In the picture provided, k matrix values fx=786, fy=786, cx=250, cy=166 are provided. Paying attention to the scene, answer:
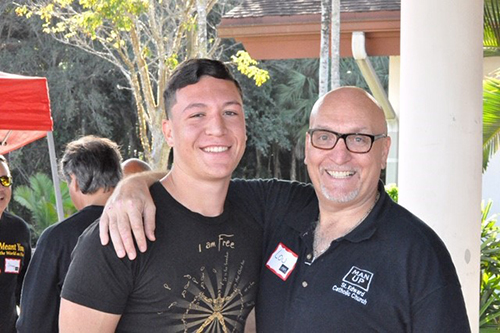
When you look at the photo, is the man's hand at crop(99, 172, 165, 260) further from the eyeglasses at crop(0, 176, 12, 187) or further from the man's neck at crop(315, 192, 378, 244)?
the eyeglasses at crop(0, 176, 12, 187)

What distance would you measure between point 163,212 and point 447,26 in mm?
2754

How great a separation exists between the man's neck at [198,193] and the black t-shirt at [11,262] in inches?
111

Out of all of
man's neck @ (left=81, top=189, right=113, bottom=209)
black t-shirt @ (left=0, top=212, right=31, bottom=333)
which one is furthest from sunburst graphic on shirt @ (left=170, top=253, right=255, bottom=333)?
black t-shirt @ (left=0, top=212, right=31, bottom=333)

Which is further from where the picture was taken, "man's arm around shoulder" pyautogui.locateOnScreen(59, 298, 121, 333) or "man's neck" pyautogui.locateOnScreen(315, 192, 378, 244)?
"man's neck" pyautogui.locateOnScreen(315, 192, 378, 244)

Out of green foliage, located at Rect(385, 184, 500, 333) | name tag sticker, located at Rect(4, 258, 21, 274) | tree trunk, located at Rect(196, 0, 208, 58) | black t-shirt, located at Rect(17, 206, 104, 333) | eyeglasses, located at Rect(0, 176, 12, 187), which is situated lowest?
green foliage, located at Rect(385, 184, 500, 333)

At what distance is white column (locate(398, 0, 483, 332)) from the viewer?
4.84 m

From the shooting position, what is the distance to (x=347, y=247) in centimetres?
286

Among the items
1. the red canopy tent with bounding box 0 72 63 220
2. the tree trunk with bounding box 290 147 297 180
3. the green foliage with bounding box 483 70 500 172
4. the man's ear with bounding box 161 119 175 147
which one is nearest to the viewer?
the man's ear with bounding box 161 119 175 147

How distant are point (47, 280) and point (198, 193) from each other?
4.38ft

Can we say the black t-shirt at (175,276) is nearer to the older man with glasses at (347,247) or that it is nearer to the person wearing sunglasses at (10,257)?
the older man with glasses at (347,247)

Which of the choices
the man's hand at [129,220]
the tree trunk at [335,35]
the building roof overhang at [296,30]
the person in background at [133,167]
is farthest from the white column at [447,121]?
the tree trunk at [335,35]

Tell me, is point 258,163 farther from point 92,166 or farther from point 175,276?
point 175,276

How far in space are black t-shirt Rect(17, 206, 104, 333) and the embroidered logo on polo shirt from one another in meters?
1.61

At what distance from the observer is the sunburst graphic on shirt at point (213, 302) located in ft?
8.73
